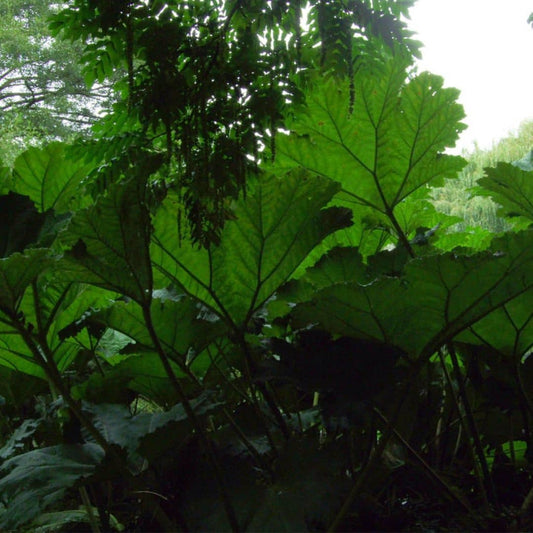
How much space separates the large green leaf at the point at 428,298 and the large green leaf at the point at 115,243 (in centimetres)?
20

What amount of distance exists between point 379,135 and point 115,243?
45cm

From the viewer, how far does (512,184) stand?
905 mm

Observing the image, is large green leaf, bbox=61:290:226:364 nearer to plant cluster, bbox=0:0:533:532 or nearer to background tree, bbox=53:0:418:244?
plant cluster, bbox=0:0:533:532

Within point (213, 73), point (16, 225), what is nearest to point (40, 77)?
point (16, 225)

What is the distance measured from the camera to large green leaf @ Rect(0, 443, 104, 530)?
63 cm

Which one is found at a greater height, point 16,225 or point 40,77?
point 40,77

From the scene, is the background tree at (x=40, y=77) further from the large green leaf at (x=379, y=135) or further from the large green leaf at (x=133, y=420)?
the large green leaf at (x=133, y=420)

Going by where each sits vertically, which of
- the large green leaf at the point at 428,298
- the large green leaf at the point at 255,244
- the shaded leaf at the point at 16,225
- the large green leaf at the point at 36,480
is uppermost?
the shaded leaf at the point at 16,225

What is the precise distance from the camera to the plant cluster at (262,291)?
666 millimetres

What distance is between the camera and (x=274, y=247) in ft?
2.62

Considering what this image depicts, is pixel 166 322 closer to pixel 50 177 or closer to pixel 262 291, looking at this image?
pixel 262 291

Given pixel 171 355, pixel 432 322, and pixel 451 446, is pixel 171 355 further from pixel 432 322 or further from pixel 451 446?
pixel 451 446

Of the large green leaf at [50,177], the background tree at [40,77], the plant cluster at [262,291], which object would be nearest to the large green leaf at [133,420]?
the plant cluster at [262,291]

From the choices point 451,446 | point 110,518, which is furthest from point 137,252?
point 451,446
